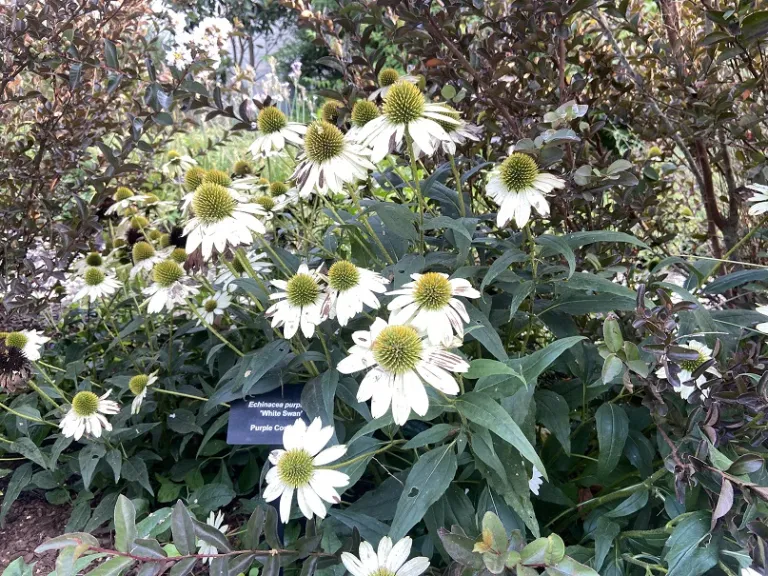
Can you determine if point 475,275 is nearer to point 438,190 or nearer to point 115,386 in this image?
point 438,190

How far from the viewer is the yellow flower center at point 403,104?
96 centimetres

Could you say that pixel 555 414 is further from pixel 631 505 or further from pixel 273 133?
pixel 273 133

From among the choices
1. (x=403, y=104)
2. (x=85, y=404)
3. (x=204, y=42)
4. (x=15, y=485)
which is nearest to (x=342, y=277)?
(x=403, y=104)

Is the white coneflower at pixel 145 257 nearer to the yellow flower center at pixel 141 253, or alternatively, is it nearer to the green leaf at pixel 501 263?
the yellow flower center at pixel 141 253

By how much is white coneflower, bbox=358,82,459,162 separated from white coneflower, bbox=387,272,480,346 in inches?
9.0

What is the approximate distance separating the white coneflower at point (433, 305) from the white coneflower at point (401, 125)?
23 centimetres

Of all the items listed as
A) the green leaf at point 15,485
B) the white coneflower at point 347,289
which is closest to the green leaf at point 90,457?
the green leaf at point 15,485

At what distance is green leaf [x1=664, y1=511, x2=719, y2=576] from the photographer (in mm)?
787

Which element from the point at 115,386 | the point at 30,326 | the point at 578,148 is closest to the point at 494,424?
the point at 578,148

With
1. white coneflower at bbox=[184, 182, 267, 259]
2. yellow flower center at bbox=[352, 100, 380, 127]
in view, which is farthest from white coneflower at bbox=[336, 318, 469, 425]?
yellow flower center at bbox=[352, 100, 380, 127]

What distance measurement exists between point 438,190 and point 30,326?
42.1 inches

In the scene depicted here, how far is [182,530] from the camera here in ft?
2.53

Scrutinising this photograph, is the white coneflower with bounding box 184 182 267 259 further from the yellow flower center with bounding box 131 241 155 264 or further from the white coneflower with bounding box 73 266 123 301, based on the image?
the white coneflower with bounding box 73 266 123 301

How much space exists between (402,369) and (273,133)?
2.12ft
